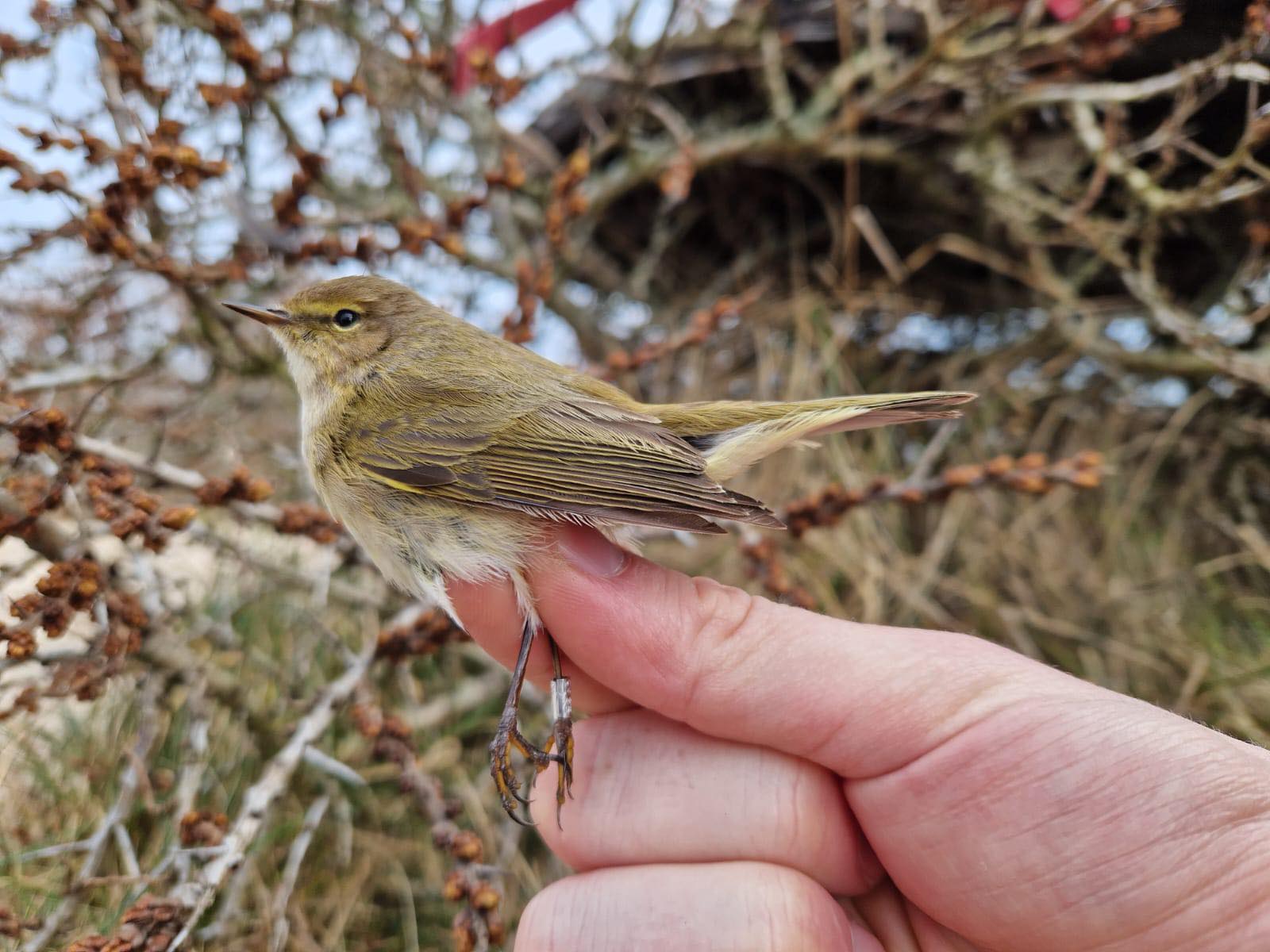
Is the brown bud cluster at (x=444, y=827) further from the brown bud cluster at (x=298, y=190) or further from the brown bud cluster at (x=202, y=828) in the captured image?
the brown bud cluster at (x=298, y=190)

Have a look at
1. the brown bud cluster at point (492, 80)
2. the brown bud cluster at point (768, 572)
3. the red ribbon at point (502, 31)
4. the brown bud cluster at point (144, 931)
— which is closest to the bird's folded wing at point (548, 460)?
the brown bud cluster at point (768, 572)

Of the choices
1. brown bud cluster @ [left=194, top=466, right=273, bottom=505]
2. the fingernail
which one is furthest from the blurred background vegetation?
the fingernail

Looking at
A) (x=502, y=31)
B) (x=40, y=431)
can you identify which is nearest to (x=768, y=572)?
(x=40, y=431)

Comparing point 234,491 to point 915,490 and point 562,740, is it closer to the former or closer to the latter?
point 562,740

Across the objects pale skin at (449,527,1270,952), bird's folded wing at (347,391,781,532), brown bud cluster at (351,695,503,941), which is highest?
bird's folded wing at (347,391,781,532)

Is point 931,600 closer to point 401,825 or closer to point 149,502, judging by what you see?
point 401,825

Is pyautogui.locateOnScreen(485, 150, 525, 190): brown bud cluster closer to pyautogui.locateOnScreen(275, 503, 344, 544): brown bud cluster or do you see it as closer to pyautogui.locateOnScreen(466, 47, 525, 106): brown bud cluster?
pyautogui.locateOnScreen(466, 47, 525, 106): brown bud cluster

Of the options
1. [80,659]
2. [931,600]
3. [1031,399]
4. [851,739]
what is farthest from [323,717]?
[1031,399]
